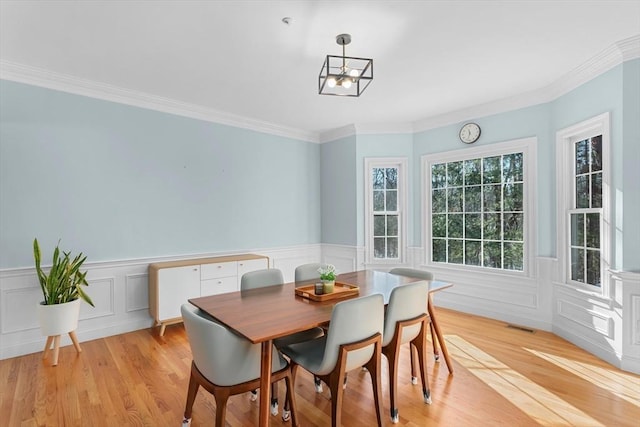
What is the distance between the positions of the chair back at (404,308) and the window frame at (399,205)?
271 centimetres

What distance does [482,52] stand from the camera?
2875 mm

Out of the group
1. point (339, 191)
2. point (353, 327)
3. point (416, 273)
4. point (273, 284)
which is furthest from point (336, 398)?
point (339, 191)

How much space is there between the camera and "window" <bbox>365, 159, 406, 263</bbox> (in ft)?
16.6

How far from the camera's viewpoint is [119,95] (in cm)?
366

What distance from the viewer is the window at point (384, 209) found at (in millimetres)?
5055

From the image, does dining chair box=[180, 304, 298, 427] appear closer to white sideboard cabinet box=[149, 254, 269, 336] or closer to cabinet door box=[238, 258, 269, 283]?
white sideboard cabinet box=[149, 254, 269, 336]

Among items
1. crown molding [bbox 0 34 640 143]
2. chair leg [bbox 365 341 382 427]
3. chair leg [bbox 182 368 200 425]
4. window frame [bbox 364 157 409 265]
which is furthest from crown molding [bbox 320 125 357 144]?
chair leg [bbox 182 368 200 425]

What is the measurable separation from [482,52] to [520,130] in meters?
1.55

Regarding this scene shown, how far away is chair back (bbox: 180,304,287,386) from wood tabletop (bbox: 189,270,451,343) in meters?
0.09

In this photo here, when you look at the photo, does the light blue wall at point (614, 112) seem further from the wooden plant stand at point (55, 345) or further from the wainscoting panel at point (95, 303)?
the wooden plant stand at point (55, 345)

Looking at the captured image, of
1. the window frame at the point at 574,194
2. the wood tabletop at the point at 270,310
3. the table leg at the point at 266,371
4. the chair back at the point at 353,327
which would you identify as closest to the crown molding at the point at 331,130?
the window frame at the point at 574,194

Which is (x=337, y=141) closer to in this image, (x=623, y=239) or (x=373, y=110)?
(x=373, y=110)

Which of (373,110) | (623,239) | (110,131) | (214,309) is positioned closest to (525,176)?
(623,239)

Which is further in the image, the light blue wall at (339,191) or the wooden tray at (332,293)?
the light blue wall at (339,191)
